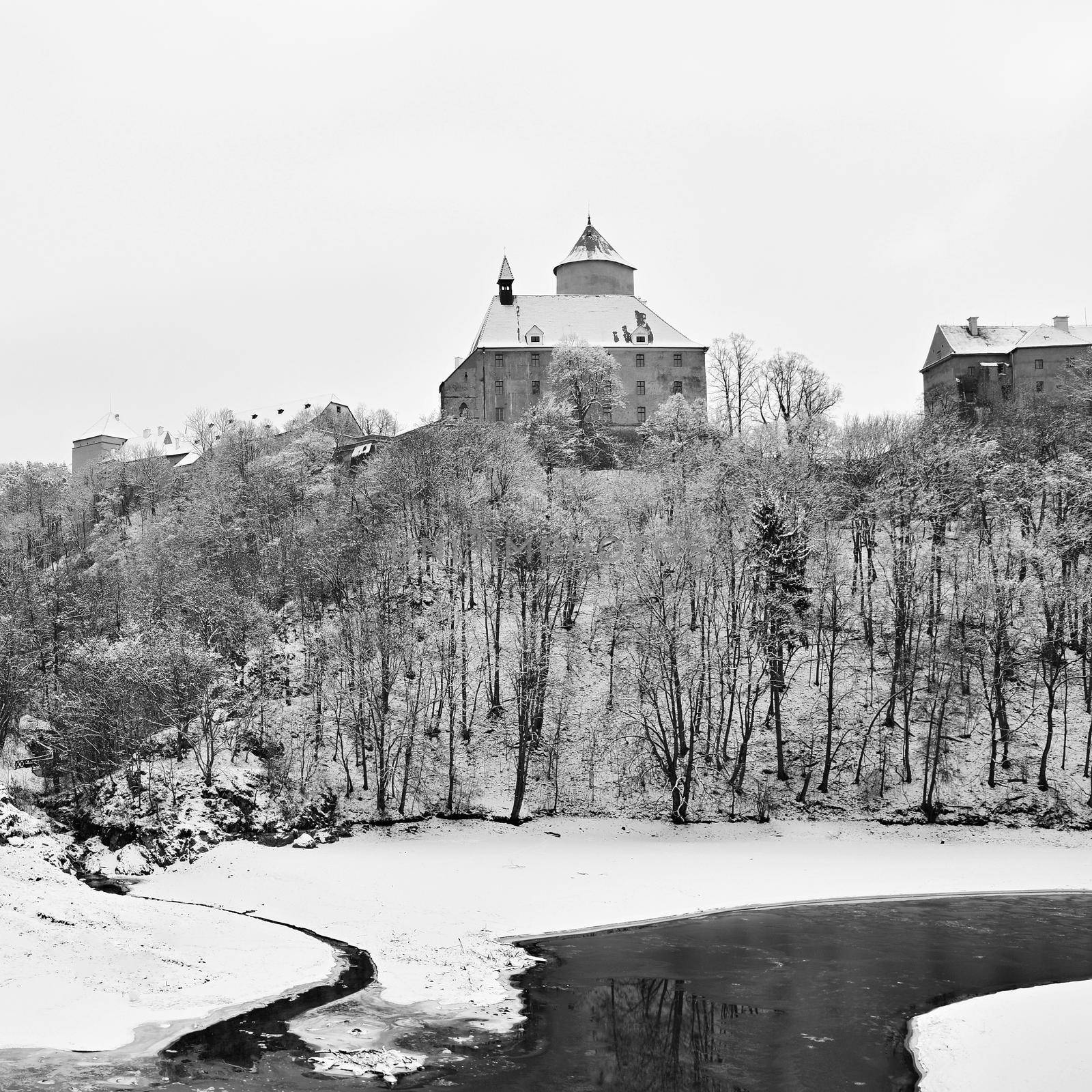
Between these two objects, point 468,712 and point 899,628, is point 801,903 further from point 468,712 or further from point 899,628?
point 468,712

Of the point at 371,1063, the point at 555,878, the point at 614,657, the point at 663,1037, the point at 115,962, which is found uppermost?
the point at 614,657

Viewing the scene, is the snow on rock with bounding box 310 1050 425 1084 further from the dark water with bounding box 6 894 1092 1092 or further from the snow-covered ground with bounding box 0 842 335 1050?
the snow-covered ground with bounding box 0 842 335 1050

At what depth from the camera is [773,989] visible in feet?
75.9

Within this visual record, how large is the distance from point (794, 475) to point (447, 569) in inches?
743

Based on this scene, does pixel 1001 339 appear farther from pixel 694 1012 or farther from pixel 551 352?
pixel 694 1012

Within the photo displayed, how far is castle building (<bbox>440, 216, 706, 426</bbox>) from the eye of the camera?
88438 millimetres

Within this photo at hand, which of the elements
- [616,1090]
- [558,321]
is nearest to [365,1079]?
[616,1090]

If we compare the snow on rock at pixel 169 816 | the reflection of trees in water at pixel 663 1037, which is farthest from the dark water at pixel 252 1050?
the snow on rock at pixel 169 816

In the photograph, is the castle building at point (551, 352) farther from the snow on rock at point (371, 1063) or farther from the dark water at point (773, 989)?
the snow on rock at point (371, 1063)

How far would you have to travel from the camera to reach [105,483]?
106 meters

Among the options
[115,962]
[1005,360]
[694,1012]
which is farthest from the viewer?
[1005,360]

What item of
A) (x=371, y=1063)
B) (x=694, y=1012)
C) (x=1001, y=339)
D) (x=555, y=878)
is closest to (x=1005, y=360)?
A: (x=1001, y=339)

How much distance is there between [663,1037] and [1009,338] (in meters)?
82.0

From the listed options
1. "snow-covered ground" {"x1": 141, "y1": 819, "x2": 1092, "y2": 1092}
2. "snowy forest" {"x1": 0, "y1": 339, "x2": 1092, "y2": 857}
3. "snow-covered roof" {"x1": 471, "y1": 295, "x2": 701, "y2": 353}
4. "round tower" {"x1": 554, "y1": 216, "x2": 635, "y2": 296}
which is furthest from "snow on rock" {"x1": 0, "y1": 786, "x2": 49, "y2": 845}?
"round tower" {"x1": 554, "y1": 216, "x2": 635, "y2": 296}
